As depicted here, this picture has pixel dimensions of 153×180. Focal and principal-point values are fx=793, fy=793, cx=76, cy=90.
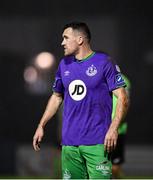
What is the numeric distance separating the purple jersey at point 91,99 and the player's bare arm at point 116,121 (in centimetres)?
8

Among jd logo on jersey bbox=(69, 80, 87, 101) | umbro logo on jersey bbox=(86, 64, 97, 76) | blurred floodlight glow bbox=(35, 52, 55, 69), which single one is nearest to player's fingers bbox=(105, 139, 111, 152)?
jd logo on jersey bbox=(69, 80, 87, 101)

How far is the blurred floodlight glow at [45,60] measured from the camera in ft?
40.6

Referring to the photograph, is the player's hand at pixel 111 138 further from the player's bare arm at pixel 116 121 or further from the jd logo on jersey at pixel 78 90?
the jd logo on jersey at pixel 78 90

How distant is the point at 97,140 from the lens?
22.3 feet

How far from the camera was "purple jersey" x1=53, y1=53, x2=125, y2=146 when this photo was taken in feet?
22.2

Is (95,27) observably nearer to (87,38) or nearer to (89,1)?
(89,1)

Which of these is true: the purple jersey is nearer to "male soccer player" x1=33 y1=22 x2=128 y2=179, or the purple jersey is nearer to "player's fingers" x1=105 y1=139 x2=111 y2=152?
"male soccer player" x1=33 y1=22 x2=128 y2=179

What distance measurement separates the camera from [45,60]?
40.6ft

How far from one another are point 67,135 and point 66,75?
0.52 metres

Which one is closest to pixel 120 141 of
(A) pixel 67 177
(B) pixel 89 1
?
(A) pixel 67 177

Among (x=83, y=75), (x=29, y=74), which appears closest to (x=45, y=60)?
(x=29, y=74)

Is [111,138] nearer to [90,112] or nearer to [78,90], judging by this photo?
[90,112]

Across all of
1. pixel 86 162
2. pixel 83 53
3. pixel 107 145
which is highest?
pixel 83 53

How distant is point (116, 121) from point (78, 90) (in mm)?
439
